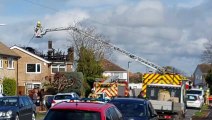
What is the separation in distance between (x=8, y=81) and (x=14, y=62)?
8.25 m

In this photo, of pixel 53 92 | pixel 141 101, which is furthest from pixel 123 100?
pixel 53 92

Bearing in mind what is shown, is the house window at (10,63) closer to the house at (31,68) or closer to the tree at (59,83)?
the tree at (59,83)

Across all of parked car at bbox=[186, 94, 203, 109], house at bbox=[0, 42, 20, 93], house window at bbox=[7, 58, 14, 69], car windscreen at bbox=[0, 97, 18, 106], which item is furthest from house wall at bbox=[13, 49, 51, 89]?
car windscreen at bbox=[0, 97, 18, 106]

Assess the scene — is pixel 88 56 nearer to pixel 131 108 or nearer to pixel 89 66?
pixel 89 66

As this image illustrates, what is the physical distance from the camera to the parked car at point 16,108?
82.7ft

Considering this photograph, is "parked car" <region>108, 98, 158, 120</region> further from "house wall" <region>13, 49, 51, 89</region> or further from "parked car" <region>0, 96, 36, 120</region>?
"house wall" <region>13, 49, 51, 89</region>

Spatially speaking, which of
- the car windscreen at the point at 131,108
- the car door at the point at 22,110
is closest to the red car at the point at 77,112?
the car windscreen at the point at 131,108

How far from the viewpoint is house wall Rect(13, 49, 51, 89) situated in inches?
2862

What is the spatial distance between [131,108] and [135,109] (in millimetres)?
195

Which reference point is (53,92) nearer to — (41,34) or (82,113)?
(41,34)

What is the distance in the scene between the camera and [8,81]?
56875 millimetres

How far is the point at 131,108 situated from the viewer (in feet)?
57.1

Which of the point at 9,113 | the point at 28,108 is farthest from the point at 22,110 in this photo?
the point at 9,113

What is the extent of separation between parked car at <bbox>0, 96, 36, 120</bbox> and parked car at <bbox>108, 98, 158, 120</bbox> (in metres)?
8.68
